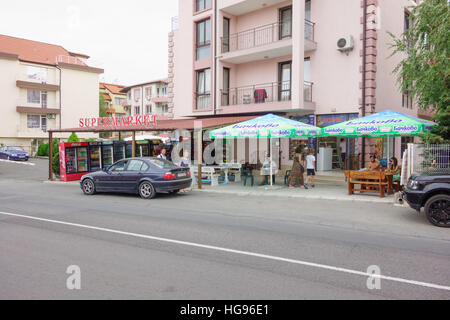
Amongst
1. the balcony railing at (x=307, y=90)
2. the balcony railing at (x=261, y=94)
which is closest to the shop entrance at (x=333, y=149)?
the balcony railing at (x=307, y=90)

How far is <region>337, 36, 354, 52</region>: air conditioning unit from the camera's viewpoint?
16859mm

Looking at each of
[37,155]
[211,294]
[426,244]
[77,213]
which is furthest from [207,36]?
[37,155]

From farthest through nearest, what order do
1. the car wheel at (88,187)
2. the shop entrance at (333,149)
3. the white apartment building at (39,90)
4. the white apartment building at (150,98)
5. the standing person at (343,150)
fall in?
the white apartment building at (150,98), the white apartment building at (39,90), the standing person at (343,150), the shop entrance at (333,149), the car wheel at (88,187)

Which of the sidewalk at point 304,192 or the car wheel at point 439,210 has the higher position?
the car wheel at point 439,210

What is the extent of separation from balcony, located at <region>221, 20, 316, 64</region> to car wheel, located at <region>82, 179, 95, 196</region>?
435 inches

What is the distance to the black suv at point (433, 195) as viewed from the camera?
791 centimetres

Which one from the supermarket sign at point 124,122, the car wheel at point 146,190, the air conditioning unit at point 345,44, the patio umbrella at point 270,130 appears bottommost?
the car wheel at point 146,190

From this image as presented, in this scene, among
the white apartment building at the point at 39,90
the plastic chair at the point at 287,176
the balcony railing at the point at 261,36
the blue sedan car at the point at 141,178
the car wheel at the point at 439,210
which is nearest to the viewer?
the car wheel at the point at 439,210

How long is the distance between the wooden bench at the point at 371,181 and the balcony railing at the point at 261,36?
8.90m

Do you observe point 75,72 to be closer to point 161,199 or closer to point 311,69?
point 311,69

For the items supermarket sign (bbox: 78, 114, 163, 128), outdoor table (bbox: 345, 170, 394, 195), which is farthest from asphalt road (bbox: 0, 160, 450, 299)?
supermarket sign (bbox: 78, 114, 163, 128)

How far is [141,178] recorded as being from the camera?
12.6m

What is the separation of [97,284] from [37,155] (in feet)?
144

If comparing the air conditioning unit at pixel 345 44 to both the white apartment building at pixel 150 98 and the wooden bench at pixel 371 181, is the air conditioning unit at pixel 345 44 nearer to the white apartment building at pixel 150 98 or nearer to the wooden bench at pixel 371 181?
the wooden bench at pixel 371 181
